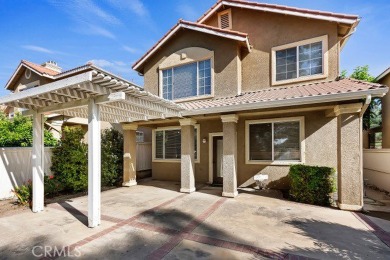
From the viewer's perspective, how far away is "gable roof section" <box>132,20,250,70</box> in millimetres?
10094

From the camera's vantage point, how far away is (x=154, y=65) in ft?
42.8

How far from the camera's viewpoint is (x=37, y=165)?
7.44m

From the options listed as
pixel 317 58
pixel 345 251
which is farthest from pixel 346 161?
pixel 317 58

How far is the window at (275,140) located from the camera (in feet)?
32.8

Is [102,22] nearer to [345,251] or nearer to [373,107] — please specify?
[345,251]

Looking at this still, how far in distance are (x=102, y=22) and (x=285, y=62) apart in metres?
9.70

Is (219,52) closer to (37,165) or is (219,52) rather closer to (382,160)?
(37,165)

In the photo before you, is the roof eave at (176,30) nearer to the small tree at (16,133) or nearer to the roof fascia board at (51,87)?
the small tree at (16,133)

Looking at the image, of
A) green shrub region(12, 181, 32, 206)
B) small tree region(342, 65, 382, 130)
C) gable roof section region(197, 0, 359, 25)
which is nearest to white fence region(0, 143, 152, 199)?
green shrub region(12, 181, 32, 206)

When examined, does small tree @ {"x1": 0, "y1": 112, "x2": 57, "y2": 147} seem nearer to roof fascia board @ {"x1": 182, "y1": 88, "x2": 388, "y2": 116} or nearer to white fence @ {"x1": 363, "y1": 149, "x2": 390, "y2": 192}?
roof fascia board @ {"x1": 182, "y1": 88, "x2": 388, "y2": 116}

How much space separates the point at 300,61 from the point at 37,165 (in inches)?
474

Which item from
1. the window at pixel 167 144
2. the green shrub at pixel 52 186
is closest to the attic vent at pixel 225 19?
the window at pixel 167 144

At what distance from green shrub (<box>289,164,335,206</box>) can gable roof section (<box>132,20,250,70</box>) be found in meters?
6.57

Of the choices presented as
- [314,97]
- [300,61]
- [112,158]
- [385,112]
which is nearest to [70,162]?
[112,158]
